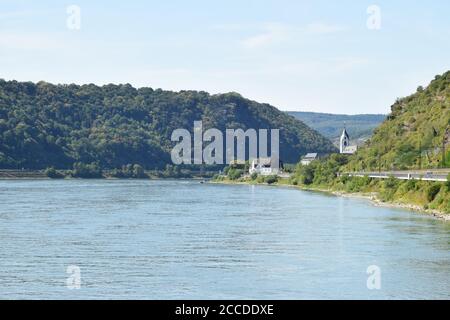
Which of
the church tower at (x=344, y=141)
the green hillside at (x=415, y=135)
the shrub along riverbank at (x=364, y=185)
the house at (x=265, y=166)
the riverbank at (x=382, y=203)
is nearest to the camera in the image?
the riverbank at (x=382, y=203)

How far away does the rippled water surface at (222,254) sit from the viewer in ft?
85.5

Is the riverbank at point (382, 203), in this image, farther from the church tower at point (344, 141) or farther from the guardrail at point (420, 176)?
the church tower at point (344, 141)

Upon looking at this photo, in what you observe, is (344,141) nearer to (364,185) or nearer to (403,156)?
(403,156)

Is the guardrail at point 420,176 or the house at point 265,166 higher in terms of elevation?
the guardrail at point 420,176

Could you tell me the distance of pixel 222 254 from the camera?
33.4 m

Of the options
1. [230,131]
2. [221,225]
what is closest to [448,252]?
[221,225]

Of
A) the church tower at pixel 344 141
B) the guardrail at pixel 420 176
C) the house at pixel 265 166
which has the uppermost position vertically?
the church tower at pixel 344 141

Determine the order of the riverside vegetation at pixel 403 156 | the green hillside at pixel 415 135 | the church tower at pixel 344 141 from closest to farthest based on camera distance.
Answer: the riverside vegetation at pixel 403 156 < the green hillside at pixel 415 135 < the church tower at pixel 344 141

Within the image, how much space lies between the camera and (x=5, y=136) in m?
155

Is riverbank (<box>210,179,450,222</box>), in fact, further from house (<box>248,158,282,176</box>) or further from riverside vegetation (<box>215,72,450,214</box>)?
house (<box>248,158,282,176</box>)

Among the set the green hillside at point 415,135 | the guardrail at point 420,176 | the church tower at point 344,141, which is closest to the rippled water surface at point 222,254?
the guardrail at point 420,176

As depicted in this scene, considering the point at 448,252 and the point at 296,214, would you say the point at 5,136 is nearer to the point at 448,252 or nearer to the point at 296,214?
the point at 296,214

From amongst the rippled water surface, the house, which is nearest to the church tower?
the house

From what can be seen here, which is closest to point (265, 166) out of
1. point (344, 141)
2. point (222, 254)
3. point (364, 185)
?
point (344, 141)
